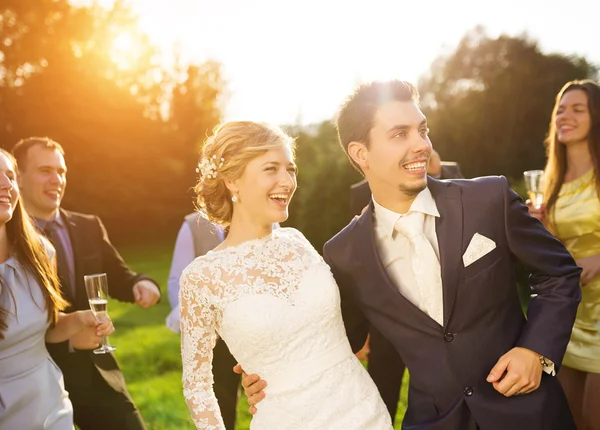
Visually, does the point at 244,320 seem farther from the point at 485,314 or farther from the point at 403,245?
the point at 485,314

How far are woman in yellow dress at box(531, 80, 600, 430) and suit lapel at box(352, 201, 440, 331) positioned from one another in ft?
5.74

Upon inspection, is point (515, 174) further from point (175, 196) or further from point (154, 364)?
point (175, 196)

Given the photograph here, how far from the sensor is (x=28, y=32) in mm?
29766

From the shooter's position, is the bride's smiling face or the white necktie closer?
the white necktie

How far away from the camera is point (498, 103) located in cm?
1509

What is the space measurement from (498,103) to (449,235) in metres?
12.6

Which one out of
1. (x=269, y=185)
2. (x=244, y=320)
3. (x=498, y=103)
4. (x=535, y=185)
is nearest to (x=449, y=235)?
(x=269, y=185)

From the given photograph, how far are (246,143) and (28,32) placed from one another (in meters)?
29.4

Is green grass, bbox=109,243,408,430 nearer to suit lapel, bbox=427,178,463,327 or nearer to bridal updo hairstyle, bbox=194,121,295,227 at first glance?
bridal updo hairstyle, bbox=194,121,295,227

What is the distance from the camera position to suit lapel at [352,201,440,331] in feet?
10.6

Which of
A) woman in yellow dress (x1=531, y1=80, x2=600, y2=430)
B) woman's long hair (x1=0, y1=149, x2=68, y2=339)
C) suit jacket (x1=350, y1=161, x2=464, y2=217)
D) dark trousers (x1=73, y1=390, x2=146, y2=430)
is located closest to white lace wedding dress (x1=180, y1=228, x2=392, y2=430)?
woman's long hair (x1=0, y1=149, x2=68, y2=339)

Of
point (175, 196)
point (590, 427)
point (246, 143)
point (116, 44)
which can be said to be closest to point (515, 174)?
point (590, 427)

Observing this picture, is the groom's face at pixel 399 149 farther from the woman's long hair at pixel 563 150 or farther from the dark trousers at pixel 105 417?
the dark trousers at pixel 105 417

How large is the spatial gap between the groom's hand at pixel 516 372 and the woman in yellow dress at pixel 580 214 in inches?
67.0
